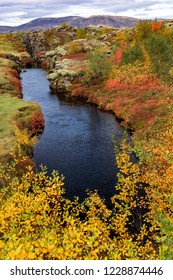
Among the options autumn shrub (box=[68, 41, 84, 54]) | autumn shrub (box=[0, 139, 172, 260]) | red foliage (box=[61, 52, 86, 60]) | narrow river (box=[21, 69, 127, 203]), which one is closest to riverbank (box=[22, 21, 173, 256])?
narrow river (box=[21, 69, 127, 203])

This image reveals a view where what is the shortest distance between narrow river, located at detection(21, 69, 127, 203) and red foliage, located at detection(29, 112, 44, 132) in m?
1.53

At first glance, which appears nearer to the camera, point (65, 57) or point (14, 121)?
point (14, 121)

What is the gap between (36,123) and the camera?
195ft

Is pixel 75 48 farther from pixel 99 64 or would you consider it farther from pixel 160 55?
pixel 160 55

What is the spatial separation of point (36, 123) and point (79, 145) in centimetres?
1301

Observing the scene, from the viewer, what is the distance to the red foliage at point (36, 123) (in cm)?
5841

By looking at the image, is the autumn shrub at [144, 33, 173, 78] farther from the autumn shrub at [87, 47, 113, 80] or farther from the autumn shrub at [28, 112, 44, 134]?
the autumn shrub at [28, 112, 44, 134]

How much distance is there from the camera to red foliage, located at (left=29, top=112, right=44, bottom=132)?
58.4 meters

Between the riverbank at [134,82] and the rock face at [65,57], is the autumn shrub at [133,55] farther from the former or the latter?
the rock face at [65,57]

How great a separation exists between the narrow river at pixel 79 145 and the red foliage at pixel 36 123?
5.03 ft

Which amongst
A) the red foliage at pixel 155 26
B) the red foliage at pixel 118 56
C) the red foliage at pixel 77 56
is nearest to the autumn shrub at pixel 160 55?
the red foliage at pixel 118 56

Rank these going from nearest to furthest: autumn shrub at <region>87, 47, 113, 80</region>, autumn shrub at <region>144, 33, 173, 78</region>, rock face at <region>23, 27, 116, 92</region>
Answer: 1. autumn shrub at <region>144, 33, 173, 78</region>
2. autumn shrub at <region>87, 47, 113, 80</region>
3. rock face at <region>23, 27, 116, 92</region>

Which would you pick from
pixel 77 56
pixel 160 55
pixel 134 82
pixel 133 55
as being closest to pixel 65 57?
pixel 77 56

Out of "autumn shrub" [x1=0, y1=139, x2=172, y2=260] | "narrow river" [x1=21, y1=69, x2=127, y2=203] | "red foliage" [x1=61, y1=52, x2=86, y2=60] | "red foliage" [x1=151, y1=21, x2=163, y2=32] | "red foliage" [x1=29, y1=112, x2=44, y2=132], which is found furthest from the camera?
"red foliage" [x1=61, y1=52, x2=86, y2=60]
